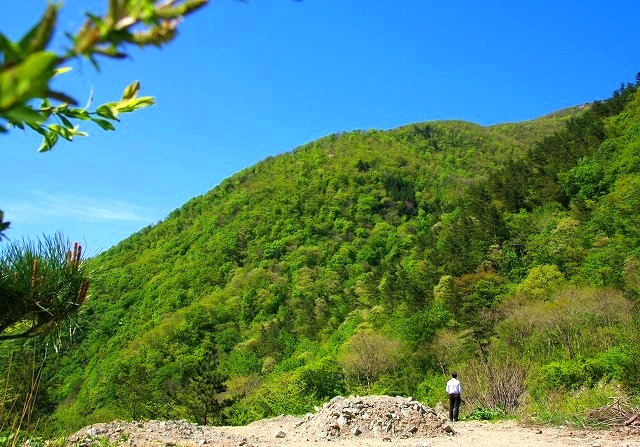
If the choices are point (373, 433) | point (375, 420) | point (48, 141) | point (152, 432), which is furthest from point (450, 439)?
point (48, 141)

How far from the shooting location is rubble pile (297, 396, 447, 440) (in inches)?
472

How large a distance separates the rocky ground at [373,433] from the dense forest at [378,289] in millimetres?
1519

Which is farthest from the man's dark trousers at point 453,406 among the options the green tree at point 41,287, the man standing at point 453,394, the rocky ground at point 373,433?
the green tree at point 41,287

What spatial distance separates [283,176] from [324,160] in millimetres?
8827

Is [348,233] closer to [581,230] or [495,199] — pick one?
[495,199]

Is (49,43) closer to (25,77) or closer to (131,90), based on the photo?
(25,77)

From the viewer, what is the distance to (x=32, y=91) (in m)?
0.56

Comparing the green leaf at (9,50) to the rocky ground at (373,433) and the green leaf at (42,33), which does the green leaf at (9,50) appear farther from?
the rocky ground at (373,433)

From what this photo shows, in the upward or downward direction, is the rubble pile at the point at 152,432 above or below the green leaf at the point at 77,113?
below

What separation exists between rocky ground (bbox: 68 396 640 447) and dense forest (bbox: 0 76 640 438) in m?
1.52

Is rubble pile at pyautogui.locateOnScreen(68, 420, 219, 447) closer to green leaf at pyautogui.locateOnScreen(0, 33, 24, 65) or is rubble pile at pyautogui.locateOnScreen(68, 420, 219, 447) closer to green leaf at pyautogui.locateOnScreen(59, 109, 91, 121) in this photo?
green leaf at pyautogui.locateOnScreen(59, 109, 91, 121)

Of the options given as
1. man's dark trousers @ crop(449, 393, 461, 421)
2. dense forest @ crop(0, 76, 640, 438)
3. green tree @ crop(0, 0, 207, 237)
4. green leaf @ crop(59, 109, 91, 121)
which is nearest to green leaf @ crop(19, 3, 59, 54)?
green tree @ crop(0, 0, 207, 237)

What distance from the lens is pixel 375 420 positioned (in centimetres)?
1241

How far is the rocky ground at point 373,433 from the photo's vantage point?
9398 millimetres
